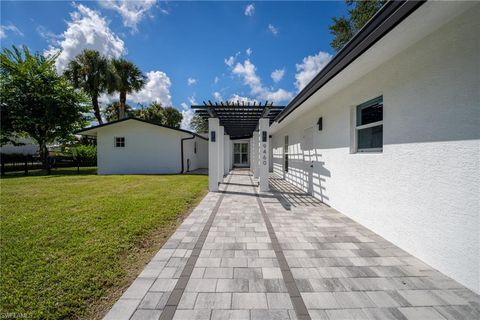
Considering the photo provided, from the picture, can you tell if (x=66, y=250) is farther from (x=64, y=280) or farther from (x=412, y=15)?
(x=412, y=15)

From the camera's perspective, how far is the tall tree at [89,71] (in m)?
17.6

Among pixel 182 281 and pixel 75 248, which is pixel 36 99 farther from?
pixel 182 281

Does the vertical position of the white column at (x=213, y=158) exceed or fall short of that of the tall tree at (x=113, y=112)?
it falls short

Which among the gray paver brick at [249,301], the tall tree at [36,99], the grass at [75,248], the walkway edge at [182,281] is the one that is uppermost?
the tall tree at [36,99]

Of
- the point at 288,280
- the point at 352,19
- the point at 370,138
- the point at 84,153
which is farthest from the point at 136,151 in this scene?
the point at 352,19

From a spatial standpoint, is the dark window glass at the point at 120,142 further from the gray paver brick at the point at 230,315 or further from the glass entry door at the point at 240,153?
the gray paver brick at the point at 230,315

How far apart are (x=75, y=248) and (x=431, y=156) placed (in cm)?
522

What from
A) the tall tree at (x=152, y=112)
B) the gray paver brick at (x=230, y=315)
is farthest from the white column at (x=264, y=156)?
the tall tree at (x=152, y=112)

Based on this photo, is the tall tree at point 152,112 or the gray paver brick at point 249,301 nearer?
the gray paver brick at point 249,301

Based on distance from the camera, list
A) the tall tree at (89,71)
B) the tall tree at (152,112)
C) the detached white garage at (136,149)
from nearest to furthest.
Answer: the detached white garage at (136,149) < the tall tree at (89,71) < the tall tree at (152,112)

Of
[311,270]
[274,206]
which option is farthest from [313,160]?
[311,270]

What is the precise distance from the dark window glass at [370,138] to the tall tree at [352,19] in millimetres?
10450

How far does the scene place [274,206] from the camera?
5.59 metres

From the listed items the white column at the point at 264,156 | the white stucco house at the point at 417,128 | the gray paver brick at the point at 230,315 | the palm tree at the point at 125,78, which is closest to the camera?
the gray paver brick at the point at 230,315
